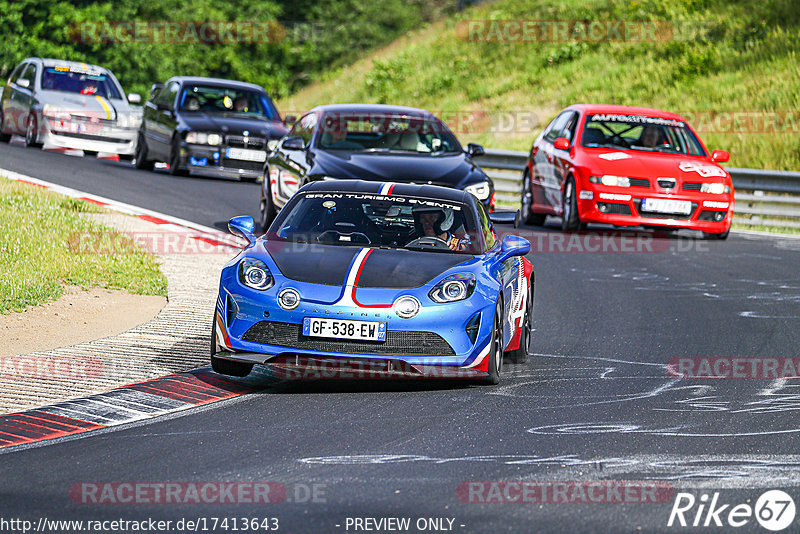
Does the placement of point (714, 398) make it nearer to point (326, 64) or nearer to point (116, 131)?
point (116, 131)

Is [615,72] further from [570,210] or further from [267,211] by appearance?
[267,211]

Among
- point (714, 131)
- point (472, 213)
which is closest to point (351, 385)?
point (472, 213)

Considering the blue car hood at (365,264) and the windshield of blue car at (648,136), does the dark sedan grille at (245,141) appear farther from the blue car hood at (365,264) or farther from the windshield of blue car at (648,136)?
the blue car hood at (365,264)

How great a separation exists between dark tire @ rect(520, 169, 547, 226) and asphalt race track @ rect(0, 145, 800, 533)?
8.17m

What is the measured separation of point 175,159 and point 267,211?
649 cm

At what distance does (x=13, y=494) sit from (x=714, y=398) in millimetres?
4313

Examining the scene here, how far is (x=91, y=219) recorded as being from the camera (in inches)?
617

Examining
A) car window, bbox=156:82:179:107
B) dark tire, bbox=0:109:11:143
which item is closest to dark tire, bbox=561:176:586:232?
car window, bbox=156:82:179:107

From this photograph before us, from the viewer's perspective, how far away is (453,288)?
817 cm

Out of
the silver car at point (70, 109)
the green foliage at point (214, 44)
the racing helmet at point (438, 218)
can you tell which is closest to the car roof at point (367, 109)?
the racing helmet at point (438, 218)

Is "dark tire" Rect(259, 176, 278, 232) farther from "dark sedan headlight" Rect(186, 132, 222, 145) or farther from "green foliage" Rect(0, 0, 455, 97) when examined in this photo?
"green foliage" Rect(0, 0, 455, 97)

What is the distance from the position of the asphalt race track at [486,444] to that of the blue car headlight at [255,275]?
2.10ft

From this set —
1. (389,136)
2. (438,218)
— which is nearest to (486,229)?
(438,218)

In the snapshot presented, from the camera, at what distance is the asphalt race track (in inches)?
212
